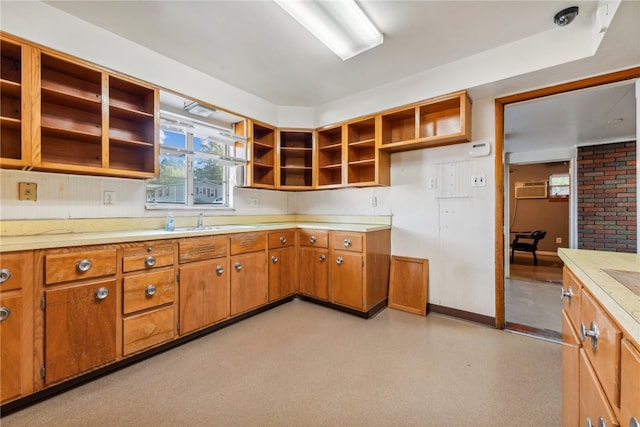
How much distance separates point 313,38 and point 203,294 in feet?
7.66

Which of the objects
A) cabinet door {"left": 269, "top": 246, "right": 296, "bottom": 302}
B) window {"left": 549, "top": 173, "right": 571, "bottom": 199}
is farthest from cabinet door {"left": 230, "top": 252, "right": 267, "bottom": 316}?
window {"left": 549, "top": 173, "right": 571, "bottom": 199}

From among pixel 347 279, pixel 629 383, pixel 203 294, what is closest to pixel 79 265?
pixel 203 294

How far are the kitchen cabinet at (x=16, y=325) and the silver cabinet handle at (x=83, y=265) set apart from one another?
8.0 inches

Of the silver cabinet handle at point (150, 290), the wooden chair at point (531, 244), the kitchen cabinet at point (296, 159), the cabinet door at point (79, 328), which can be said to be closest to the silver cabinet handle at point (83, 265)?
the cabinet door at point (79, 328)

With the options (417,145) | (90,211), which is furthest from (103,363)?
(417,145)

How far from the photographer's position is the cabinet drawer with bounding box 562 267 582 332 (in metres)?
1.04

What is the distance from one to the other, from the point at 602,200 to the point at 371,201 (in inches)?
181

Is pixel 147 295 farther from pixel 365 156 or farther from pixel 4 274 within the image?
pixel 365 156

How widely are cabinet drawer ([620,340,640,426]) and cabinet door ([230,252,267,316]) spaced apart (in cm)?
251

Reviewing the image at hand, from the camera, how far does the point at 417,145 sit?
9.57ft

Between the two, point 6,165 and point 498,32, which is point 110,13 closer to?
point 6,165

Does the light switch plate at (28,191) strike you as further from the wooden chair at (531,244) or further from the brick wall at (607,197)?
the wooden chair at (531,244)

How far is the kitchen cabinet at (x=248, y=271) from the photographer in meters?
2.63

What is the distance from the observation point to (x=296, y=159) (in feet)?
12.9
